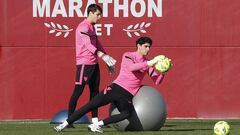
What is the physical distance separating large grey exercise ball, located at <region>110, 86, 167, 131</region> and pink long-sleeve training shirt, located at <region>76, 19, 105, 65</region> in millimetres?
1136

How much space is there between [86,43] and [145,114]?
5.17 feet

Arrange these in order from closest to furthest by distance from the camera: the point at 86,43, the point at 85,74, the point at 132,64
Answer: the point at 132,64, the point at 86,43, the point at 85,74

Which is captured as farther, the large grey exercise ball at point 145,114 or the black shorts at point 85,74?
the black shorts at point 85,74

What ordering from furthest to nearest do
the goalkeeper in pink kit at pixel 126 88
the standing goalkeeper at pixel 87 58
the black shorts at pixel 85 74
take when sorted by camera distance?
Result: 1. the black shorts at pixel 85 74
2. the standing goalkeeper at pixel 87 58
3. the goalkeeper in pink kit at pixel 126 88

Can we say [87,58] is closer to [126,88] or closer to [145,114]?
[126,88]

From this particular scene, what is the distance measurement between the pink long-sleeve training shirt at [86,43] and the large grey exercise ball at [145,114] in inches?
44.7

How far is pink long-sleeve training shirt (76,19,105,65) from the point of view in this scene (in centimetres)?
1334

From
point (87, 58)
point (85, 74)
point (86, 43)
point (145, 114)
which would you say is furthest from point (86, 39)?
point (145, 114)

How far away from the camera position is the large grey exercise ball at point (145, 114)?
41.1 ft

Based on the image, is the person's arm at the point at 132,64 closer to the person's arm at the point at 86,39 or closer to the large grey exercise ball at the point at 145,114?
the large grey exercise ball at the point at 145,114

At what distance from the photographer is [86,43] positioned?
523 inches

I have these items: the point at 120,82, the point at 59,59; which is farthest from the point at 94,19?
the point at 59,59

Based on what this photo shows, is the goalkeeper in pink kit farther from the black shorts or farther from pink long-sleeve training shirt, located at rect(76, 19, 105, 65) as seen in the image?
the black shorts

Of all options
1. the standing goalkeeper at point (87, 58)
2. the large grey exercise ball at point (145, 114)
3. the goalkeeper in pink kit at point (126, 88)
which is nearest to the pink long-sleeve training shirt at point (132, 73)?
the goalkeeper in pink kit at point (126, 88)
